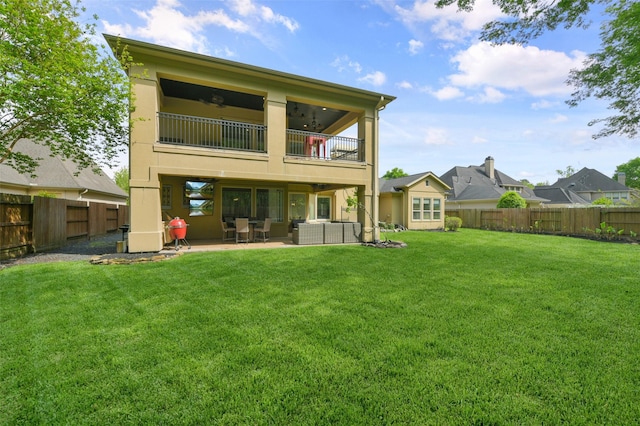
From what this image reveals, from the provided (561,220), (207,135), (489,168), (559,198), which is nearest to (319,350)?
(207,135)

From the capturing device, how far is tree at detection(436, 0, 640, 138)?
6.51m

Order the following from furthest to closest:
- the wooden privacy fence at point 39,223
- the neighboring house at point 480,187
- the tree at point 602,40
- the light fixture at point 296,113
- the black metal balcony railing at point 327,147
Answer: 1. the neighboring house at point 480,187
2. the light fixture at point 296,113
3. the black metal balcony railing at point 327,147
4. the wooden privacy fence at point 39,223
5. the tree at point 602,40

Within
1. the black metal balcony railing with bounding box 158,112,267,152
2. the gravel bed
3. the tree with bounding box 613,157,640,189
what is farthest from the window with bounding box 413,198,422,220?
the tree with bounding box 613,157,640,189

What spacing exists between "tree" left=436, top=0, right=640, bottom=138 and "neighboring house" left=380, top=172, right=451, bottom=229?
8936 millimetres

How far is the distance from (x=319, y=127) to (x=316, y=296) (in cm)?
1209

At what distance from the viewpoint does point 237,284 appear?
5051mm

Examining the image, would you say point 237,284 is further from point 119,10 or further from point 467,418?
point 119,10

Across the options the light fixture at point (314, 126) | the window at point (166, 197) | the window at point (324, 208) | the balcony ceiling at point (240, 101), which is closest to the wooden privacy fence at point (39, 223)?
the window at point (166, 197)

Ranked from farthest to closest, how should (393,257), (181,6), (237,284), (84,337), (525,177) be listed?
(525,177)
(181,6)
(393,257)
(237,284)
(84,337)

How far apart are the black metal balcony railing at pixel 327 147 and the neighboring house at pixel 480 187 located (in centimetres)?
1978

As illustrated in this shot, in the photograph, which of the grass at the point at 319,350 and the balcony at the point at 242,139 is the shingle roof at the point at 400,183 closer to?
the balcony at the point at 242,139

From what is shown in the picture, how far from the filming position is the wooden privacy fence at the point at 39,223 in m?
7.21

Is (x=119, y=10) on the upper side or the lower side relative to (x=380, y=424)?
upper

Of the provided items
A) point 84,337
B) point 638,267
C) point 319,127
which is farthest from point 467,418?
point 319,127
